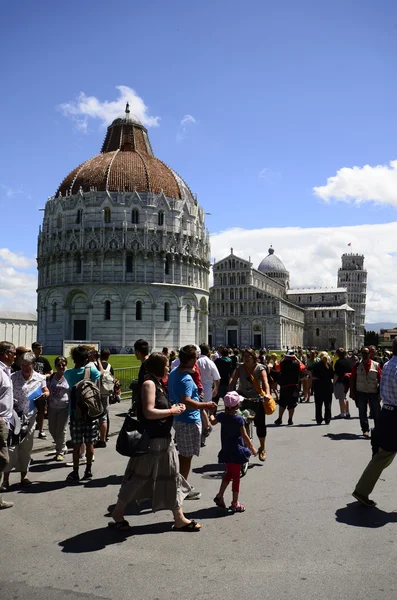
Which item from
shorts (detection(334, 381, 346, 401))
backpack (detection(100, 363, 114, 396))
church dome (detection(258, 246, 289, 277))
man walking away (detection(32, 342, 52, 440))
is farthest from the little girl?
church dome (detection(258, 246, 289, 277))

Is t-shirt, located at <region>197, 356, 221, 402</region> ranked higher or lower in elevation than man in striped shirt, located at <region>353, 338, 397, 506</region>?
higher

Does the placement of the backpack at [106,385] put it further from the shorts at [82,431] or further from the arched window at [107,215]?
the arched window at [107,215]

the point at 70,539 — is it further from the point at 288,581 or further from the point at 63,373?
the point at 63,373

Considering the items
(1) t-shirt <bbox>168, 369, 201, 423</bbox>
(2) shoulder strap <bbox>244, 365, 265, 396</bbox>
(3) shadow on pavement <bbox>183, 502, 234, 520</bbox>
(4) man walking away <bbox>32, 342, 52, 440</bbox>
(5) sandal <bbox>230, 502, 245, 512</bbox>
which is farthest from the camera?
(4) man walking away <bbox>32, 342, 52, 440</bbox>

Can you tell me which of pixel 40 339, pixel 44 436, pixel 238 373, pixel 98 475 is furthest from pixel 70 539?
pixel 40 339

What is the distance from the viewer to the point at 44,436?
520 inches

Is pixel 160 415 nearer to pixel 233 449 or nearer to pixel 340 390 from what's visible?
pixel 233 449

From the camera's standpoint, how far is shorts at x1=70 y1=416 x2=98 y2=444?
30.8 feet

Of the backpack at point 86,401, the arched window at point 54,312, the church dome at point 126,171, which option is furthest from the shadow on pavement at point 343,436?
the arched window at point 54,312

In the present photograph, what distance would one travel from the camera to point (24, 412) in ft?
29.7

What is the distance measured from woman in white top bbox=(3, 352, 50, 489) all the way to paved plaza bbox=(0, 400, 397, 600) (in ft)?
1.36

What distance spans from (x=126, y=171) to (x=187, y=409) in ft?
192

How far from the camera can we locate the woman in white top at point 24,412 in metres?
8.90

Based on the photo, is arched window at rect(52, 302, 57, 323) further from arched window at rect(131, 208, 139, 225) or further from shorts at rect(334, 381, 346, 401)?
shorts at rect(334, 381, 346, 401)
